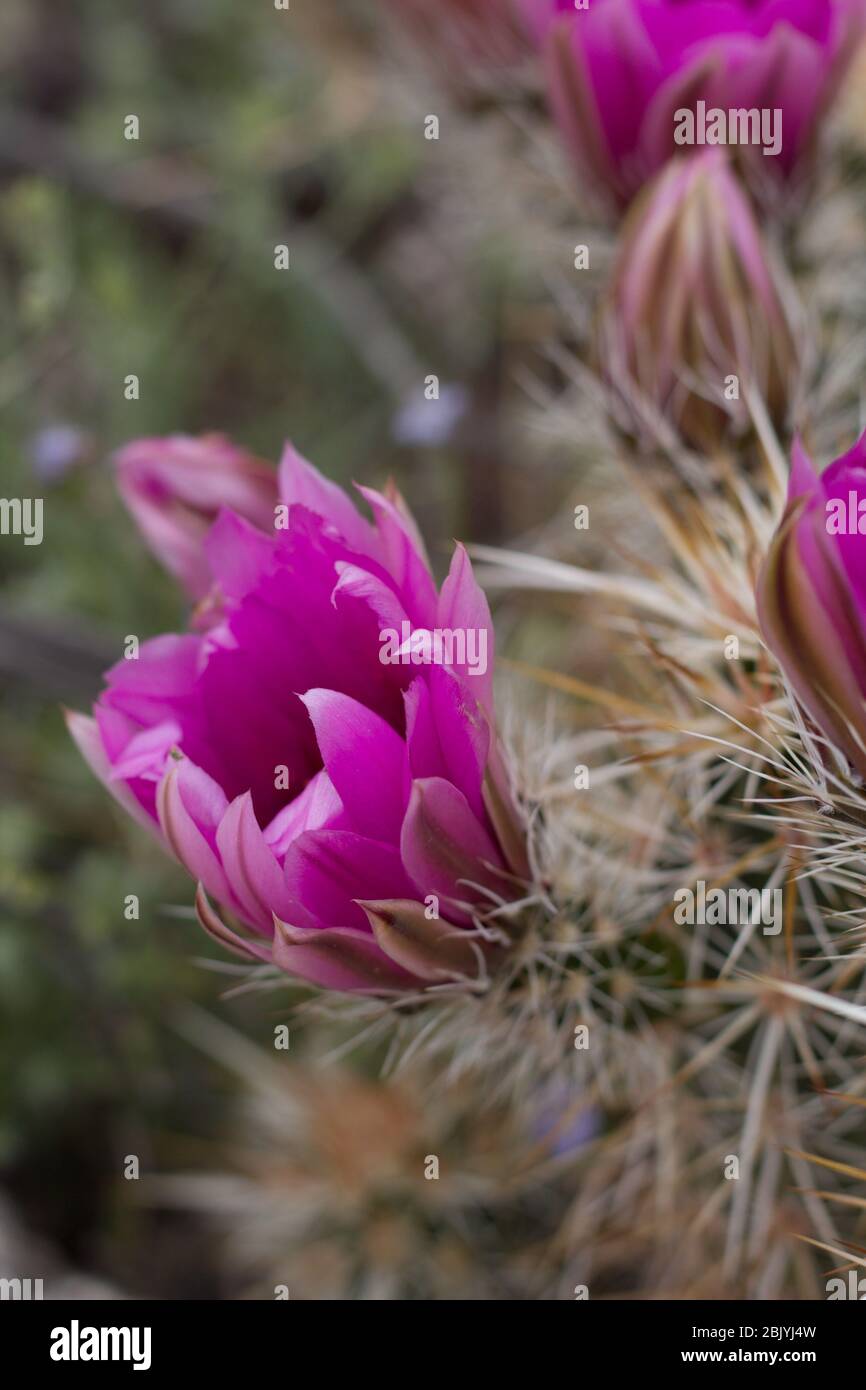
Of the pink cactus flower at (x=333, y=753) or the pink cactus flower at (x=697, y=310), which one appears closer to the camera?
the pink cactus flower at (x=333, y=753)

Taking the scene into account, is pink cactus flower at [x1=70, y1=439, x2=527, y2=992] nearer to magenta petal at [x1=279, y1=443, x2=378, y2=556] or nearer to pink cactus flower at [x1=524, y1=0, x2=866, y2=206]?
magenta petal at [x1=279, y1=443, x2=378, y2=556]

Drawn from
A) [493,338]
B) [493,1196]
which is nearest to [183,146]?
[493,338]

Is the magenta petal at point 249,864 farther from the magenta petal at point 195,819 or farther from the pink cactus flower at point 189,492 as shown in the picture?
the pink cactus flower at point 189,492

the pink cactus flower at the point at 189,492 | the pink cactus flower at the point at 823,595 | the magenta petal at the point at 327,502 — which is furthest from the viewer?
the pink cactus flower at the point at 189,492

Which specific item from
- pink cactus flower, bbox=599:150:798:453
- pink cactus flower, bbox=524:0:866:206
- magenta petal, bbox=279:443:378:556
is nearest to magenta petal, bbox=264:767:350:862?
magenta petal, bbox=279:443:378:556

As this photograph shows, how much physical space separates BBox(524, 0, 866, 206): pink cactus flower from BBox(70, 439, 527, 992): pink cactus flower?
12.7 inches

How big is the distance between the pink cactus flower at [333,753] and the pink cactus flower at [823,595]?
11cm

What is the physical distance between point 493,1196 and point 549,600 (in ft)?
1.70

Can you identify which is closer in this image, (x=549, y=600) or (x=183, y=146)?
(x=549, y=600)

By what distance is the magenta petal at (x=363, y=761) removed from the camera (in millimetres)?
517

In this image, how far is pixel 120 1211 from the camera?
1202 mm

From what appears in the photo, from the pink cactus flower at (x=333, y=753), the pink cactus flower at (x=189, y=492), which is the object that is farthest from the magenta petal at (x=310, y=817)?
the pink cactus flower at (x=189, y=492)

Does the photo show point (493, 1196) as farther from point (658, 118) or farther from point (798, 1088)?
point (658, 118)

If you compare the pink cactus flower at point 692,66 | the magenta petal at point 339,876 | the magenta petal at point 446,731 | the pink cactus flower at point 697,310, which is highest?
the pink cactus flower at point 692,66
